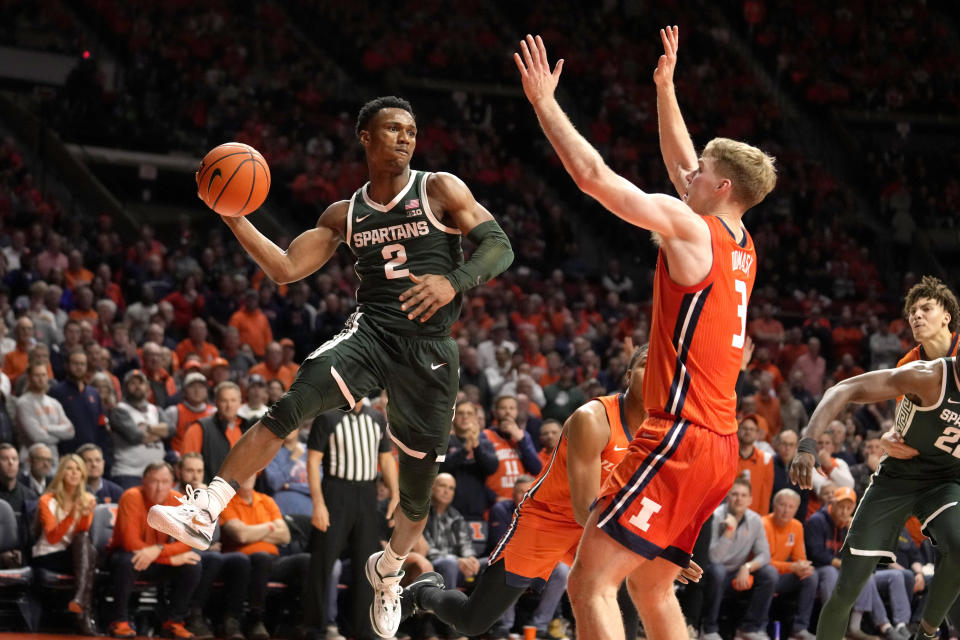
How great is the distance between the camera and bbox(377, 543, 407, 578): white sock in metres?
6.85

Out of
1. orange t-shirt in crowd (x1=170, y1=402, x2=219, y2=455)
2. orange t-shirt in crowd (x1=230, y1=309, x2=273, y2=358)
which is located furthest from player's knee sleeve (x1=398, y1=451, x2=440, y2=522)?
orange t-shirt in crowd (x1=230, y1=309, x2=273, y2=358)

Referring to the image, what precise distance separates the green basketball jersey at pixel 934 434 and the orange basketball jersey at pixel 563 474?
178 centimetres

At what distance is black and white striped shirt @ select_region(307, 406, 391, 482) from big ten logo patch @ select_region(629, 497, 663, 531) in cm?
540

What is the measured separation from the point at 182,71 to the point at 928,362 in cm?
1635

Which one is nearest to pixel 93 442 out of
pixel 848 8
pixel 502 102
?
pixel 502 102

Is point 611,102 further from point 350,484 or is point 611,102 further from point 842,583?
point 842,583

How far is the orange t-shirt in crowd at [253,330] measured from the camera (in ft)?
46.2

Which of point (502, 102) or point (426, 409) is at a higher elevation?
point (502, 102)

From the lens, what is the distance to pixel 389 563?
22.6ft

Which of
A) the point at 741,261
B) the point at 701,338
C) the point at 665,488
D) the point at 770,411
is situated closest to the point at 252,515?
the point at 665,488

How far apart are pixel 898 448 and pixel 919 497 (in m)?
0.31

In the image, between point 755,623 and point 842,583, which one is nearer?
point 842,583

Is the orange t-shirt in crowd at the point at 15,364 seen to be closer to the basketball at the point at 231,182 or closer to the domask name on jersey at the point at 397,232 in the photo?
the basketball at the point at 231,182

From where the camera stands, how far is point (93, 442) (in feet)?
35.1
